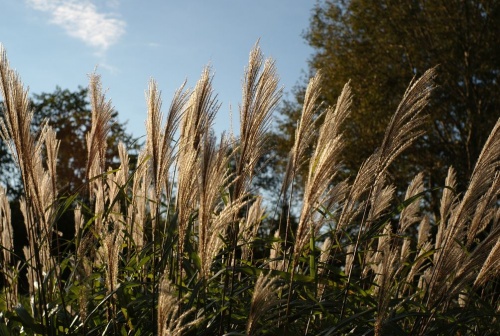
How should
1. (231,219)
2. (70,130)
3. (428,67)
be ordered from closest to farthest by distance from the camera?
(231,219), (428,67), (70,130)

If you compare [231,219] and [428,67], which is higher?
[428,67]

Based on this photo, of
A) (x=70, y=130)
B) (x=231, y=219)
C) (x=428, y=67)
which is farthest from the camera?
(x=70, y=130)

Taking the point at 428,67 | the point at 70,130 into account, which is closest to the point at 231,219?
the point at 428,67

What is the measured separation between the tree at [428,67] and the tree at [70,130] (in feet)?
27.7

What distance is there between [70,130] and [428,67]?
14.6 m

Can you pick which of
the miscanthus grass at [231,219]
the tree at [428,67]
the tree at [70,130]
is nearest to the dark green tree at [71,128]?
the tree at [70,130]

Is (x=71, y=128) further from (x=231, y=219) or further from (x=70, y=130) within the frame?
(x=231, y=219)

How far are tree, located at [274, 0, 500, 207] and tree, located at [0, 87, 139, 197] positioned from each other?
27.7 ft

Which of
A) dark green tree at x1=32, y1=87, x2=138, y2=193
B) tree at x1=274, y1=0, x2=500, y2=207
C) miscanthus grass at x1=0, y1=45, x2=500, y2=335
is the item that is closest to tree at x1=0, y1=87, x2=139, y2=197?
dark green tree at x1=32, y1=87, x2=138, y2=193

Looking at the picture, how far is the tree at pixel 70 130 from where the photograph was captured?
77.1ft

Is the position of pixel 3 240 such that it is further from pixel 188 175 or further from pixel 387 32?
pixel 387 32

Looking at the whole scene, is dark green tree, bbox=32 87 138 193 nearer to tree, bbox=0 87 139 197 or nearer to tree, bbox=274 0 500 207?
tree, bbox=0 87 139 197

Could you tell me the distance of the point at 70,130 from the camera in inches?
1025

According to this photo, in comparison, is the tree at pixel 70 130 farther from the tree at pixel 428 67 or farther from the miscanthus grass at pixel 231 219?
the miscanthus grass at pixel 231 219
